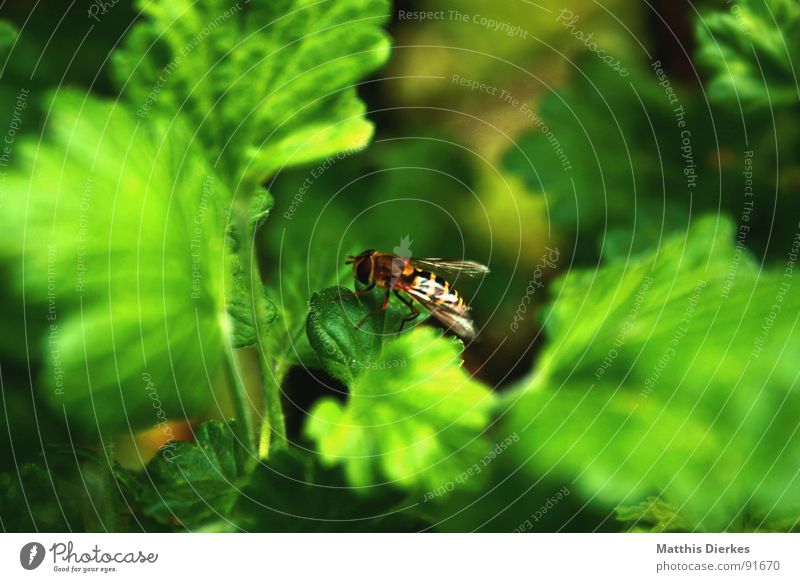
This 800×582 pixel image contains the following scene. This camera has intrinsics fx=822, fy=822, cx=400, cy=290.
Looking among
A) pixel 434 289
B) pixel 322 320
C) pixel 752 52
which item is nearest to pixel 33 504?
pixel 322 320

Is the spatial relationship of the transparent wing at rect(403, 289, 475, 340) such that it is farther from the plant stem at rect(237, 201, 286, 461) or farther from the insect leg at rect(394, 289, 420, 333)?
the plant stem at rect(237, 201, 286, 461)

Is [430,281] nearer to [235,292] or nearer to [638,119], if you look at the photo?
[235,292]

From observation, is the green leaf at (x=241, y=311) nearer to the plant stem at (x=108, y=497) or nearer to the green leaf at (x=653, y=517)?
the plant stem at (x=108, y=497)

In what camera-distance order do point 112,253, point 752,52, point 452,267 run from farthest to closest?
point 752,52 → point 452,267 → point 112,253

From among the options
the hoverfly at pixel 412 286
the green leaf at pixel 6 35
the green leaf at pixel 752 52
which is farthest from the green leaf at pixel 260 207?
the green leaf at pixel 752 52

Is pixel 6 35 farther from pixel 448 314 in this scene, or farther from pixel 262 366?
pixel 448 314
